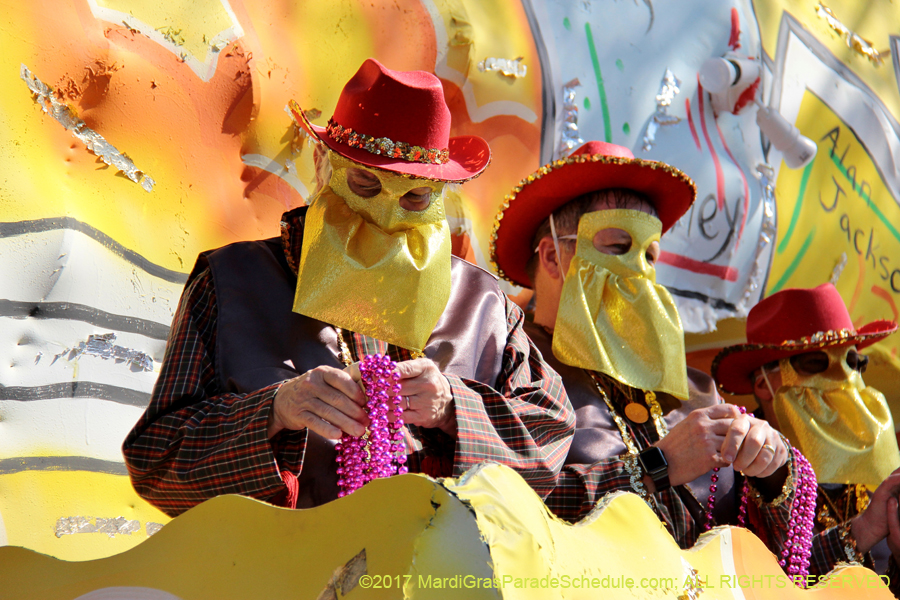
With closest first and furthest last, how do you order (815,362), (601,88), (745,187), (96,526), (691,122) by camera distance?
(96,526) → (815,362) → (601,88) → (691,122) → (745,187)

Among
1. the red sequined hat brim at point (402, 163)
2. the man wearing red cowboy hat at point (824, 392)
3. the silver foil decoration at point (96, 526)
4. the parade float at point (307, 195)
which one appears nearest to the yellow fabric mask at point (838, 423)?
the man wearing red cowboy hat at point (824, 392)

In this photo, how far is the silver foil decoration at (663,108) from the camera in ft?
11.1

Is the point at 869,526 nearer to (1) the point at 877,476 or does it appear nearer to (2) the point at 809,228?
(1) the point at 877,476

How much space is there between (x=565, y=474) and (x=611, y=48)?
2019mm

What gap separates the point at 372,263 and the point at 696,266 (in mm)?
2288

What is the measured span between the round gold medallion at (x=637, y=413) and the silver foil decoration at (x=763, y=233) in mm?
1771

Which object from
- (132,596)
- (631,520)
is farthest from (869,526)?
(132,596)

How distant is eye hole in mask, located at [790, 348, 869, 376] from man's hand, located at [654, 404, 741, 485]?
878 millimetres

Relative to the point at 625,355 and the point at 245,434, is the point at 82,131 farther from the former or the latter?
the point at 625,355

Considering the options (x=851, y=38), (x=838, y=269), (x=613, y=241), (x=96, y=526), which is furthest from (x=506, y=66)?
(x=851, y=38)

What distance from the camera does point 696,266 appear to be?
Result: 352cm

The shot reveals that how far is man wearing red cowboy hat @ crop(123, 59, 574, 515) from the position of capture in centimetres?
143

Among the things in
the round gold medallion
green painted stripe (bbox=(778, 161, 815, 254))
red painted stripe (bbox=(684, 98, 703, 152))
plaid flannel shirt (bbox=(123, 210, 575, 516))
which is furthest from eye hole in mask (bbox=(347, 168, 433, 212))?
green painted stripe (bbox=(778, 161, 815, 254))

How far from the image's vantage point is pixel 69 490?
1.74 m
